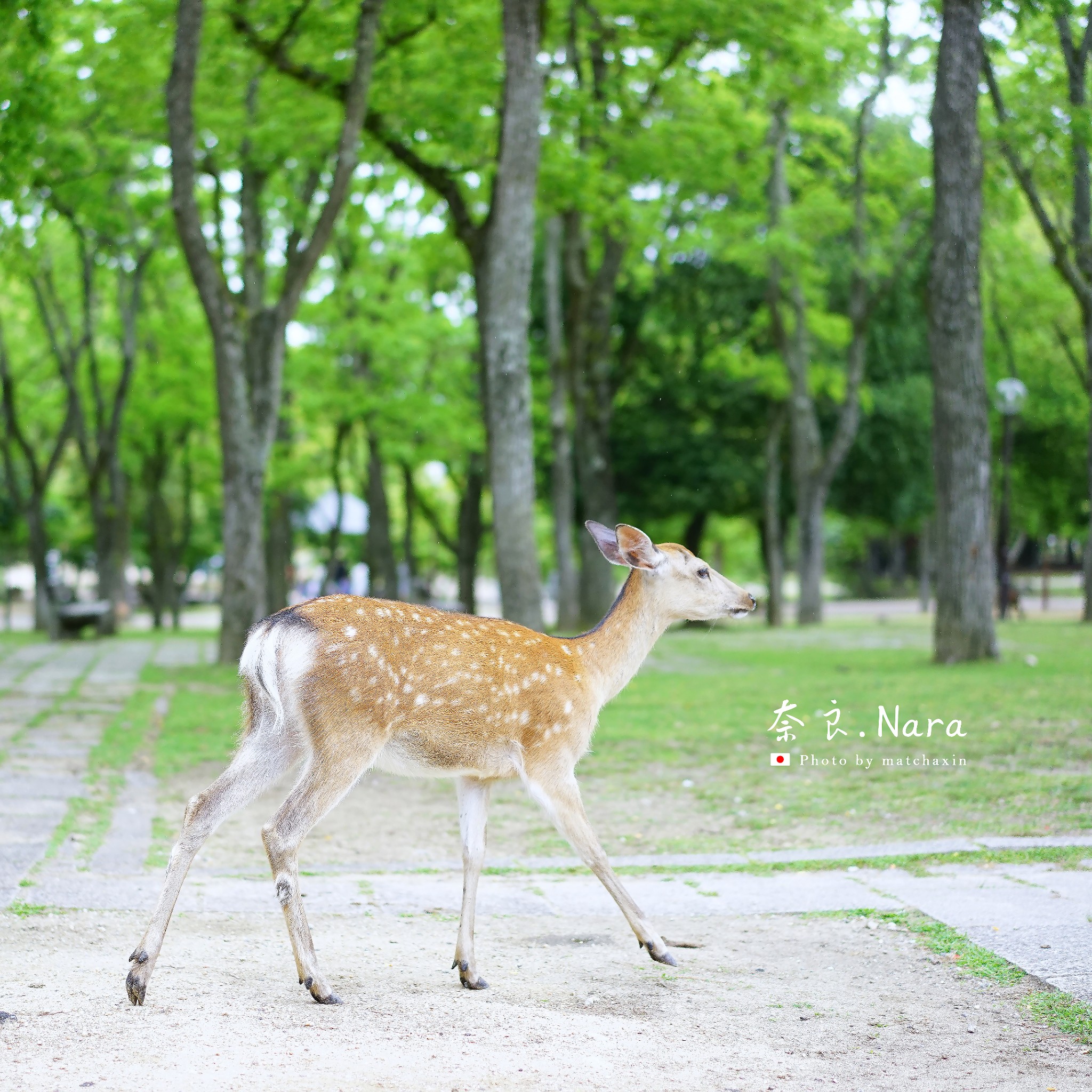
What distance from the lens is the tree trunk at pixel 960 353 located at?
50.5 feet

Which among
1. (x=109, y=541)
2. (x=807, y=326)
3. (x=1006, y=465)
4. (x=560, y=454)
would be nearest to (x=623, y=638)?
(x=560, y=454)

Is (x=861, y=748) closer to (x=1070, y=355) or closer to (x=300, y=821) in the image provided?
(x=300, y=821)

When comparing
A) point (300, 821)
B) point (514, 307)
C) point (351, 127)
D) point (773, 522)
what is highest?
point (351, 127)

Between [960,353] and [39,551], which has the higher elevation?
[960,353]

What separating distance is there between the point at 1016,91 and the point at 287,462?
14.9 m

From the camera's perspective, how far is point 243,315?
1719 cm

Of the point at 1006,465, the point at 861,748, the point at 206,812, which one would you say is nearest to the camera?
the point at 206,812

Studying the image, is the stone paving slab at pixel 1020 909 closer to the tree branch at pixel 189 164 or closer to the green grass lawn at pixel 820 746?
the green grass lawn at pixel 820 746

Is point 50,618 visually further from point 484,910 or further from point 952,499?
point 484,910

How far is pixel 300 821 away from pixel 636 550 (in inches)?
72.4

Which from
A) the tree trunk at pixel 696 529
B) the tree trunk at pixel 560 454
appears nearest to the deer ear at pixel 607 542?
the tree trunk at pixel 560 454

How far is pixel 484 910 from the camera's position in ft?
20.3

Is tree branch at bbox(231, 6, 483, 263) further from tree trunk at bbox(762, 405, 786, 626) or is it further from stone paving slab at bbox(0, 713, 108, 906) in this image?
tree trunk at bbox(762, 405, 786, 626)

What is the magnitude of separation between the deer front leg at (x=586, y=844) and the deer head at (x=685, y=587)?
1.01 meters
